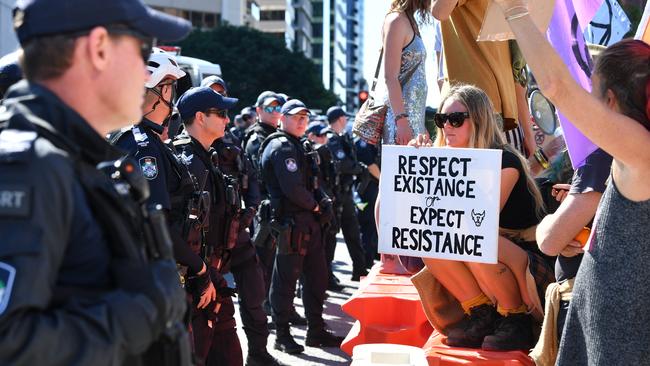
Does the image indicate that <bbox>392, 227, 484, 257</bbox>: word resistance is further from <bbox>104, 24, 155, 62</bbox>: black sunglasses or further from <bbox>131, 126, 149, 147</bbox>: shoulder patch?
<bbox>104, 24, 155, 62</bbox>: black sunglasses

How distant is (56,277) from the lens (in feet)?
6.64

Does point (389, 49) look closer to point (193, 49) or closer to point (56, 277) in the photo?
point (56, 277)

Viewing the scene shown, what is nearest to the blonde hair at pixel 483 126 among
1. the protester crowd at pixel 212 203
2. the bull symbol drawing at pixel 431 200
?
the protester crowd at pixel 212 203

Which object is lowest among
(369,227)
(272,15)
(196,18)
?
(369,227)

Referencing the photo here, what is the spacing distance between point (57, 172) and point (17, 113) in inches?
8.0

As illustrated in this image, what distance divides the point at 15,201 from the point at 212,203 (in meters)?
3.87

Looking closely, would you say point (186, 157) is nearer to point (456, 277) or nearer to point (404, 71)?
point (404, 71)

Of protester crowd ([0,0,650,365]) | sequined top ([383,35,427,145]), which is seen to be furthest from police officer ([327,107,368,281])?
sequined top ([383,35,427,145])

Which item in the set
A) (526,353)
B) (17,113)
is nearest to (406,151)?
(526,353)

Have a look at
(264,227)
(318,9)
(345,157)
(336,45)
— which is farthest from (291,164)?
(318,9)

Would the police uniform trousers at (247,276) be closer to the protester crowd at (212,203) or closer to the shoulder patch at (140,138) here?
the protester crowd at (212,203)

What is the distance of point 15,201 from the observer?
6.26 ft

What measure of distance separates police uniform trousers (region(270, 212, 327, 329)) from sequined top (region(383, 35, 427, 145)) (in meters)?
2.55

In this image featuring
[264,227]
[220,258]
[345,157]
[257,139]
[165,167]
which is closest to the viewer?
[165,167]
